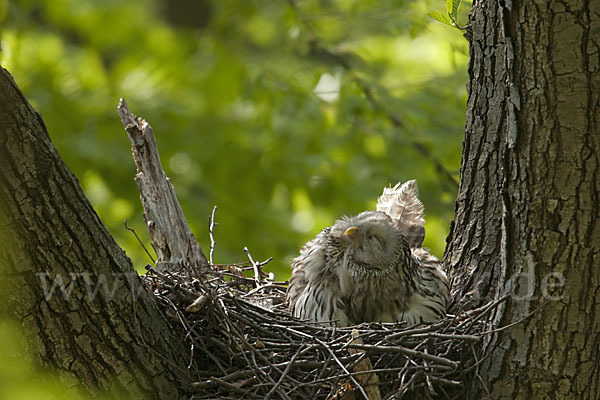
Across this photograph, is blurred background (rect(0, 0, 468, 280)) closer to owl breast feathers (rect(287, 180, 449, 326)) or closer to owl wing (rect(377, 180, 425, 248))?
owl wing (rect(377, 180, 425, 248))

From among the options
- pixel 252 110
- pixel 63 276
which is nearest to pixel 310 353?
pixel 63 276

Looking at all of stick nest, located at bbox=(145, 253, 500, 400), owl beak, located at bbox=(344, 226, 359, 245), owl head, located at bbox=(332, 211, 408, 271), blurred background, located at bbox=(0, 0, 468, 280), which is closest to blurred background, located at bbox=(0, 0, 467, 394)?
blurred background, located at bbox=(0, 0, 468, 280)

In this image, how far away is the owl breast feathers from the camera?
13.4 ft

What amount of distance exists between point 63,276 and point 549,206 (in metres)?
1.86

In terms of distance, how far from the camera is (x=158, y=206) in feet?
15.4

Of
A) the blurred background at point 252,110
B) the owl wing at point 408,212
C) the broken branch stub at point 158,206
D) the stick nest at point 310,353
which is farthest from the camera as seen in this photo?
the blurred background at point 252,110

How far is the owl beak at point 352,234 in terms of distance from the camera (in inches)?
159

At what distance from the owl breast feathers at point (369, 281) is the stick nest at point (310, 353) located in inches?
13.3

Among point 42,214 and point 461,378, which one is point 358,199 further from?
point 42,214

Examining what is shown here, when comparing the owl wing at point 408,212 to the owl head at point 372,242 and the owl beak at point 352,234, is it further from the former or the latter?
the owl beak at point 352,234

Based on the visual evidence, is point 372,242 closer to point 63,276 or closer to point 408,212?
point 408,212

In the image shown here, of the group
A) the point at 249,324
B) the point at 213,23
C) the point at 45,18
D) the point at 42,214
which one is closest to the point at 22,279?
the point at 42,214

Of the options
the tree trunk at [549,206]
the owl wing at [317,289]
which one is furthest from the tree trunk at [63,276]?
the tree trunk at [549,206]

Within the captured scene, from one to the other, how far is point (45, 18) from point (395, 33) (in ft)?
18.7
